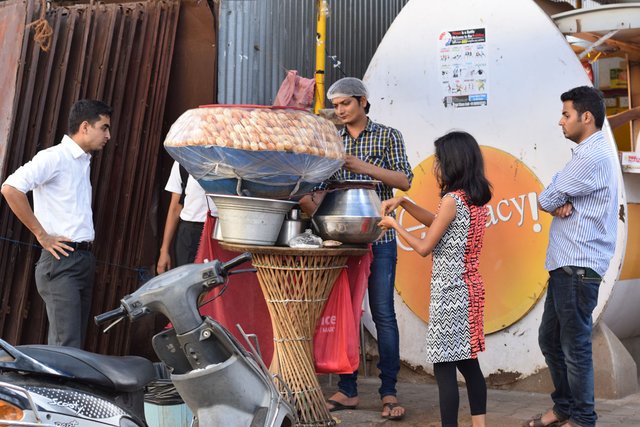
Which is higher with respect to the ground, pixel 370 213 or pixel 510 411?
pixel 370 213

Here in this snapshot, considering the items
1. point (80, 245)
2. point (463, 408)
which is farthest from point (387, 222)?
point (80, 245)

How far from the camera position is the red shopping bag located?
4.92 meters

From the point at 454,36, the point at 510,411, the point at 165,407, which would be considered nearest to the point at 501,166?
the point at 454,36

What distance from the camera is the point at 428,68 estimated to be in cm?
634

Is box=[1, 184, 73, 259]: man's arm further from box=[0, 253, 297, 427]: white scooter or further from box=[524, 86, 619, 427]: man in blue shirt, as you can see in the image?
box=[524, 86, 619, 427]: man in blue shirt

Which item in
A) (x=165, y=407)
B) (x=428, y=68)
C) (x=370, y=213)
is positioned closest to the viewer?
(x=165, y=407)

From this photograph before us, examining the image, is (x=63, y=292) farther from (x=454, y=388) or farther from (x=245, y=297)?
(x=454, y=388)

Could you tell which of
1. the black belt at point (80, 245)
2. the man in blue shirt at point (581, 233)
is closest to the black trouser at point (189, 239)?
the black belt at point (80, 245)

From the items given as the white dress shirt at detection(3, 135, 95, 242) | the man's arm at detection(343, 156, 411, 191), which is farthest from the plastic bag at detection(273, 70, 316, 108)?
the white dress shirt at detection(3, 135, 95, 242)

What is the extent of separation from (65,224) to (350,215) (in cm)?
157

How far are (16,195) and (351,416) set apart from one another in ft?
7.18

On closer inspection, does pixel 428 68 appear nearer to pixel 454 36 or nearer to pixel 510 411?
pixel 454 36

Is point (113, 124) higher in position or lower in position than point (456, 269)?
higher

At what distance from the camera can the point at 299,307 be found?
4711 millimetres
